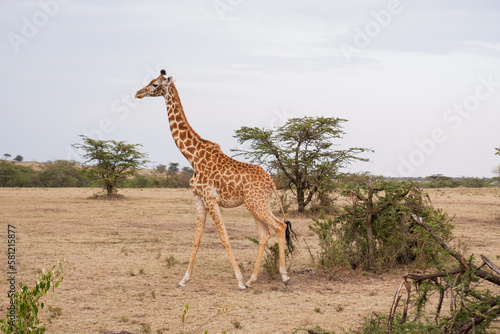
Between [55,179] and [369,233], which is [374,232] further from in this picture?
[55,179]

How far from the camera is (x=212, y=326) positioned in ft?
21.1

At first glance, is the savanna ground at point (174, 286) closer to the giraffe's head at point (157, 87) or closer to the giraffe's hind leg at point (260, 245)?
the giraffe's hind leg at point (260, 245)

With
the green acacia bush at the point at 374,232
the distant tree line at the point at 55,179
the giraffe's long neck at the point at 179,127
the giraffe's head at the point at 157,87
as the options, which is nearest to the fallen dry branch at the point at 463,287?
the green acacia bush at the point at 374,232

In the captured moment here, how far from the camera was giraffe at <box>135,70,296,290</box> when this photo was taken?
28.5 feet

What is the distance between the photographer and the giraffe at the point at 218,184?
28.5 feet

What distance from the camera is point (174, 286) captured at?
8.70 metres

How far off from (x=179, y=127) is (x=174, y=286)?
9.40 feet

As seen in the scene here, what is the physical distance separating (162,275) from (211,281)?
1046 millimetres

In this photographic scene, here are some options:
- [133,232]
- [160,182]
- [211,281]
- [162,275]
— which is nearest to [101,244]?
[133,232]

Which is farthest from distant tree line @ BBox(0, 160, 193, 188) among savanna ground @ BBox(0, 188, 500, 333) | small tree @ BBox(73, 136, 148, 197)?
savanna ground @ BBox(0, 188, 500, 333)

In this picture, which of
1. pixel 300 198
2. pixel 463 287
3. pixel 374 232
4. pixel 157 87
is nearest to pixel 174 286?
pixel 157 87

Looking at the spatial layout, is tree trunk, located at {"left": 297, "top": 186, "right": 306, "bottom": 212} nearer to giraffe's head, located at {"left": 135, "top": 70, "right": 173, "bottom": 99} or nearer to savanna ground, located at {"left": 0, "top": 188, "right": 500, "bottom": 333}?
savanna ground, located at {"left": 0, "top": 188, "right": 500, "bottom": 333}

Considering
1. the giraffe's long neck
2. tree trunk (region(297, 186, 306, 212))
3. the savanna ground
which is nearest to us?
the savanna ground

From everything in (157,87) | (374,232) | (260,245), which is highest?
(157,87)
